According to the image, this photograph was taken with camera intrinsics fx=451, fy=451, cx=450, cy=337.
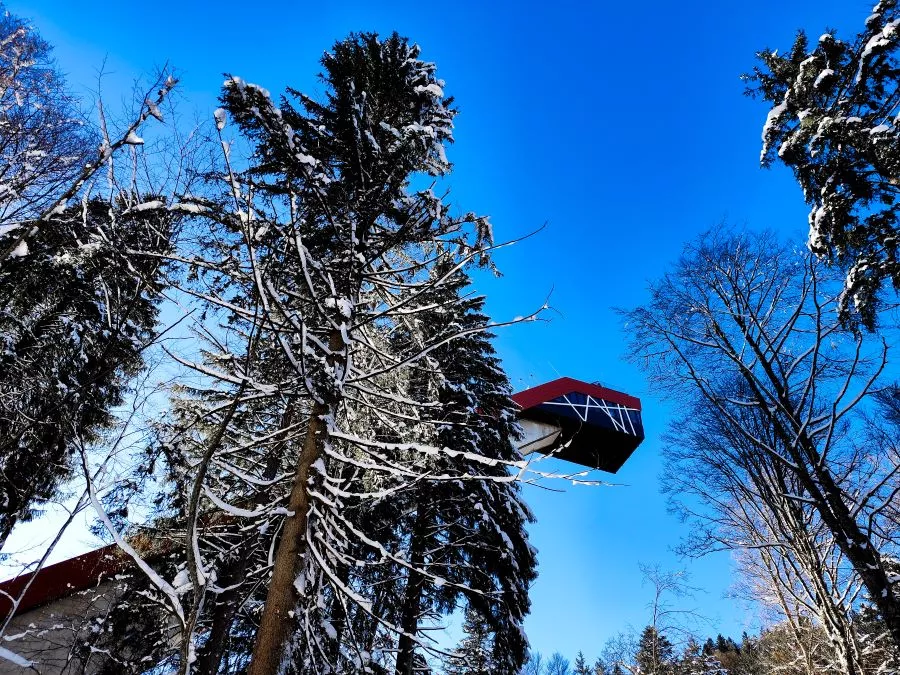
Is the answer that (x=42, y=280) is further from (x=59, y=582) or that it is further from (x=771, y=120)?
(x=771, y=120)

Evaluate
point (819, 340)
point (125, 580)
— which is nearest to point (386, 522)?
point (125, 580)

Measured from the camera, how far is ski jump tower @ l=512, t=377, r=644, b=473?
22.5 meters

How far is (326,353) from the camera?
463cm

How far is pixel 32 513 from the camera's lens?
10.8 metres

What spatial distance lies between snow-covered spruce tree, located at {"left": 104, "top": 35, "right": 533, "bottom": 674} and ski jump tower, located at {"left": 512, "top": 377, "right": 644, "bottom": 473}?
47.8 feet

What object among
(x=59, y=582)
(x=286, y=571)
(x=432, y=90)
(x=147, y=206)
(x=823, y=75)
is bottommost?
(x=286, y=571)

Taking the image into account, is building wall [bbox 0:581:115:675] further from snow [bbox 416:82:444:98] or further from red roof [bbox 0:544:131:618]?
snow [bbox 416:82:444:98]

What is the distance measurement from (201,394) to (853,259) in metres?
12.8

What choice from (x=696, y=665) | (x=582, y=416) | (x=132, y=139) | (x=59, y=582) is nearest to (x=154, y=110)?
(x=132, y=139)

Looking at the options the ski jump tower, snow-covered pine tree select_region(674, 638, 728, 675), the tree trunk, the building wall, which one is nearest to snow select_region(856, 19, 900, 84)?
the tree trunk

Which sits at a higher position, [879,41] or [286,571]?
[879,41]

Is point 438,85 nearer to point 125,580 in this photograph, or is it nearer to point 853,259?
point 853,259

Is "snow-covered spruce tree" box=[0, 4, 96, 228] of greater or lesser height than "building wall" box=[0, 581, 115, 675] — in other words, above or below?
above

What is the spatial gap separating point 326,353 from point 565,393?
19.8 meters
